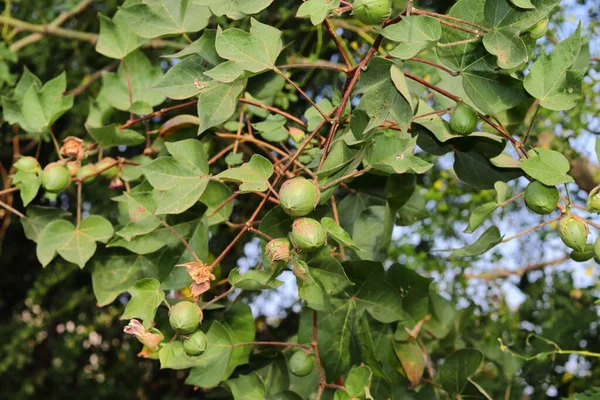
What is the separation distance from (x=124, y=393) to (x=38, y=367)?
332 mm

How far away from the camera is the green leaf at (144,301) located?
75 cm

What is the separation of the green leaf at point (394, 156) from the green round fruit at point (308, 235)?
0.32ft

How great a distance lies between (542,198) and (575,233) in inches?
1.9

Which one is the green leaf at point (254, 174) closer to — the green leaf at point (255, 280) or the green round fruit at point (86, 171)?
the green leaf at point (255, 280)

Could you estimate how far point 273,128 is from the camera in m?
0.94

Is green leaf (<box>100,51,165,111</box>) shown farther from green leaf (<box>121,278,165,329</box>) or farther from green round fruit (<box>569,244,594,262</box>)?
green round fruit (<box>569,244,594,262</box>)

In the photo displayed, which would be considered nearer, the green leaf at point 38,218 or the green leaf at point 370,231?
the green leaf at point 370,231

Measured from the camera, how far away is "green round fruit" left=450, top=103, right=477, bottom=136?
76 centimetres

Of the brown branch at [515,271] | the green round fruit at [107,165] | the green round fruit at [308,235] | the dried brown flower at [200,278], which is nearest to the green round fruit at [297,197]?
the green round fruit at [308,235]

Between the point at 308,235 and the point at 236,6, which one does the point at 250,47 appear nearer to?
the point at 236,6

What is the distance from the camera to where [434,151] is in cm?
87

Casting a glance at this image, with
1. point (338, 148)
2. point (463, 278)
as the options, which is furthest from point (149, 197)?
point (463, 278)

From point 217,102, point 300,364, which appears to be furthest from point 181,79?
point 300,364

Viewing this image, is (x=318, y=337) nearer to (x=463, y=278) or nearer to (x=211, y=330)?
(x=211, y=330)
